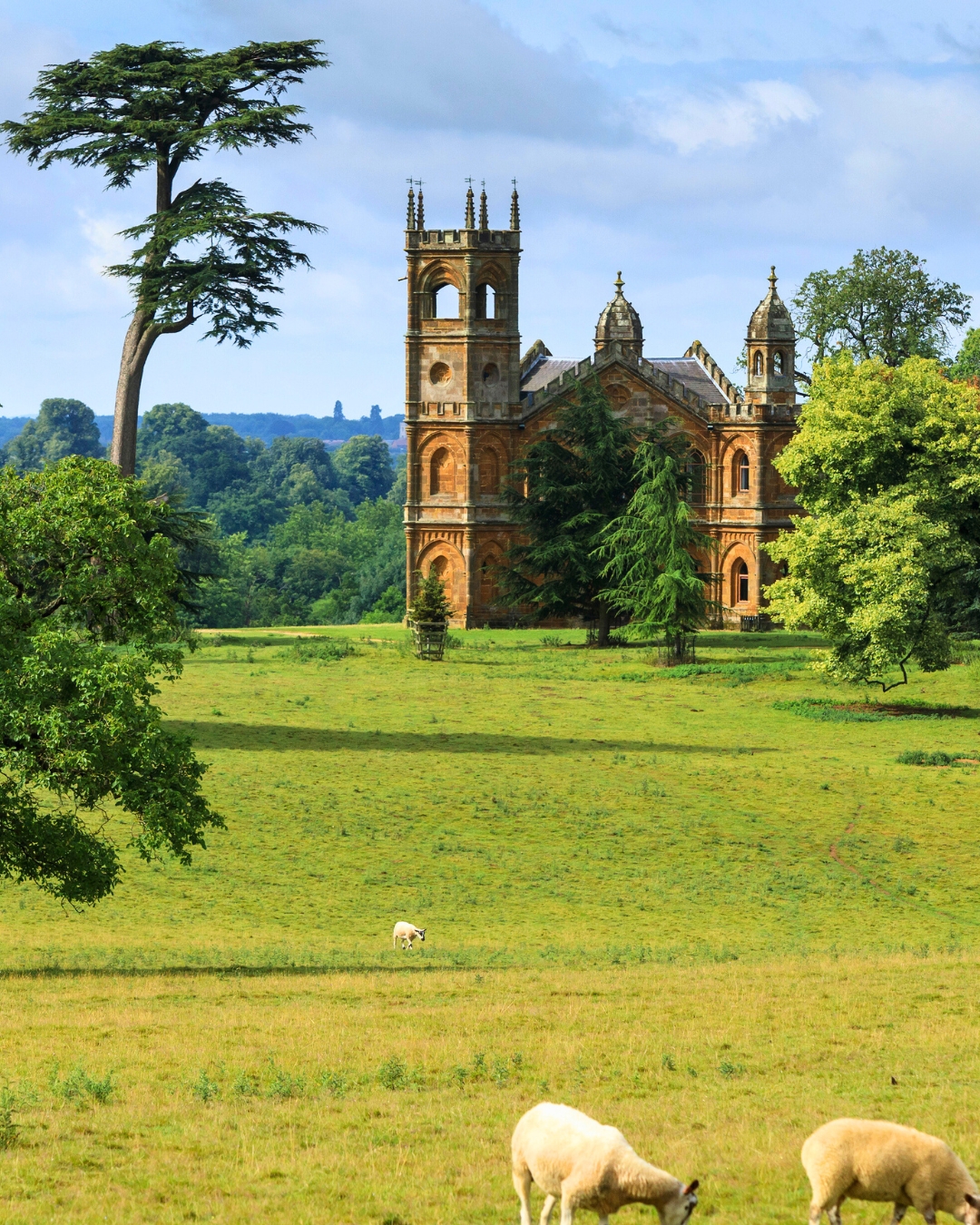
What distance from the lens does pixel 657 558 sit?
5969cm

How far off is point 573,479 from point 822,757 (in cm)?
2853

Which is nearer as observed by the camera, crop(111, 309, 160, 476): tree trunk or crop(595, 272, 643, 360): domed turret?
crop(111, 309, 160, 476): tree trunk

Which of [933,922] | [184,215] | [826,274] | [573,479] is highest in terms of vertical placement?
[826,274]

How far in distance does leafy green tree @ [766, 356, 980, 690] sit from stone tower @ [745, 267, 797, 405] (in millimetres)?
24070

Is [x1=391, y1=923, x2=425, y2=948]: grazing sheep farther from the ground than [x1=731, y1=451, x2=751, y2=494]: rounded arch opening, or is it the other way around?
[x1=731, y1=451, x2=751, y2=494]: rounded arch opening

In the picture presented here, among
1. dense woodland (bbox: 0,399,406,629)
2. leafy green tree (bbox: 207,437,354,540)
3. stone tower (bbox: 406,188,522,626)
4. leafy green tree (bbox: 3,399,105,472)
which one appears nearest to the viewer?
stone tower (bbox: 406,188,522,626)

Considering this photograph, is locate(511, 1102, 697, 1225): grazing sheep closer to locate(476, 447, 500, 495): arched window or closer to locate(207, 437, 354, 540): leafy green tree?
locate(476, 447, 500, 495): arched window

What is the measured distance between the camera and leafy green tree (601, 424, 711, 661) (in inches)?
2292

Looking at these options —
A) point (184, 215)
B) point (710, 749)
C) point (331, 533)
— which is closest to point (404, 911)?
point (710, 749)

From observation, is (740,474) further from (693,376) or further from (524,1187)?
(524,1187)

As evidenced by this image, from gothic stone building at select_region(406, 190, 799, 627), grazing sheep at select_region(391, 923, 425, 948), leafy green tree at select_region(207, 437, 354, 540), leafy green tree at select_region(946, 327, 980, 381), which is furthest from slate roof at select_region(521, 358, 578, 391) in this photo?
leafy green tree at select_region(207, 437, 354, 540)

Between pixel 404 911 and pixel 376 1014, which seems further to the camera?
pixel 404 911

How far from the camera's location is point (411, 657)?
58.5 m

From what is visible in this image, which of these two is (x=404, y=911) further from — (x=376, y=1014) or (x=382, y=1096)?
(x=382, y=1096)
